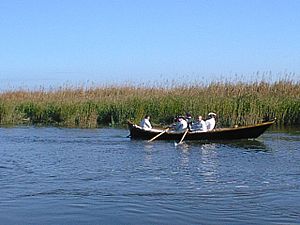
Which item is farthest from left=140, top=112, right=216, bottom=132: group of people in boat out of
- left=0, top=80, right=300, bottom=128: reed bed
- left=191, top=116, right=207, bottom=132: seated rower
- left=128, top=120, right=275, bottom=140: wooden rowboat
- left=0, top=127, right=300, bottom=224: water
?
left=0, top=80, right=300, bottom=128: reed bed

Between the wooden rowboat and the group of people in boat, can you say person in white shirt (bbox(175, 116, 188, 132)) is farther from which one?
the wooden rowboat

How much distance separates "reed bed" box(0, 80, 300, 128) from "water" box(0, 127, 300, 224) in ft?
20.3

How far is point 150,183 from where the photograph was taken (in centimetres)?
1252

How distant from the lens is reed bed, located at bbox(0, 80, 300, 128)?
27125mm

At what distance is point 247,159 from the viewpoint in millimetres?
16625

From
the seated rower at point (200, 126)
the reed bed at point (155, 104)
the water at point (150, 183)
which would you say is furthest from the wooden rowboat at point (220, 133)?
the reed bed at point (155, 104)

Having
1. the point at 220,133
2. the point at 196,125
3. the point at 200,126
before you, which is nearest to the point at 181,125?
the point at 196,125

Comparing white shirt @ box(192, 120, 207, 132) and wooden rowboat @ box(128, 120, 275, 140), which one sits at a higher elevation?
white shirt @ box(192, 120, 207, 132)

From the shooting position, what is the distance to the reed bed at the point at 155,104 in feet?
89.0

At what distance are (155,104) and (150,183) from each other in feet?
54.8

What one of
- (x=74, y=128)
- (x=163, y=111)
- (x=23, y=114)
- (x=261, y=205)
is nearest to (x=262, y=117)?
(x=163, y=111)

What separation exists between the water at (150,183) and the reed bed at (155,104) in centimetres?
619

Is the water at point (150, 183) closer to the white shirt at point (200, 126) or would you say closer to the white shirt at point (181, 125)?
the white shirt at point (200, 126)

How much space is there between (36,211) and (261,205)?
3780mm
